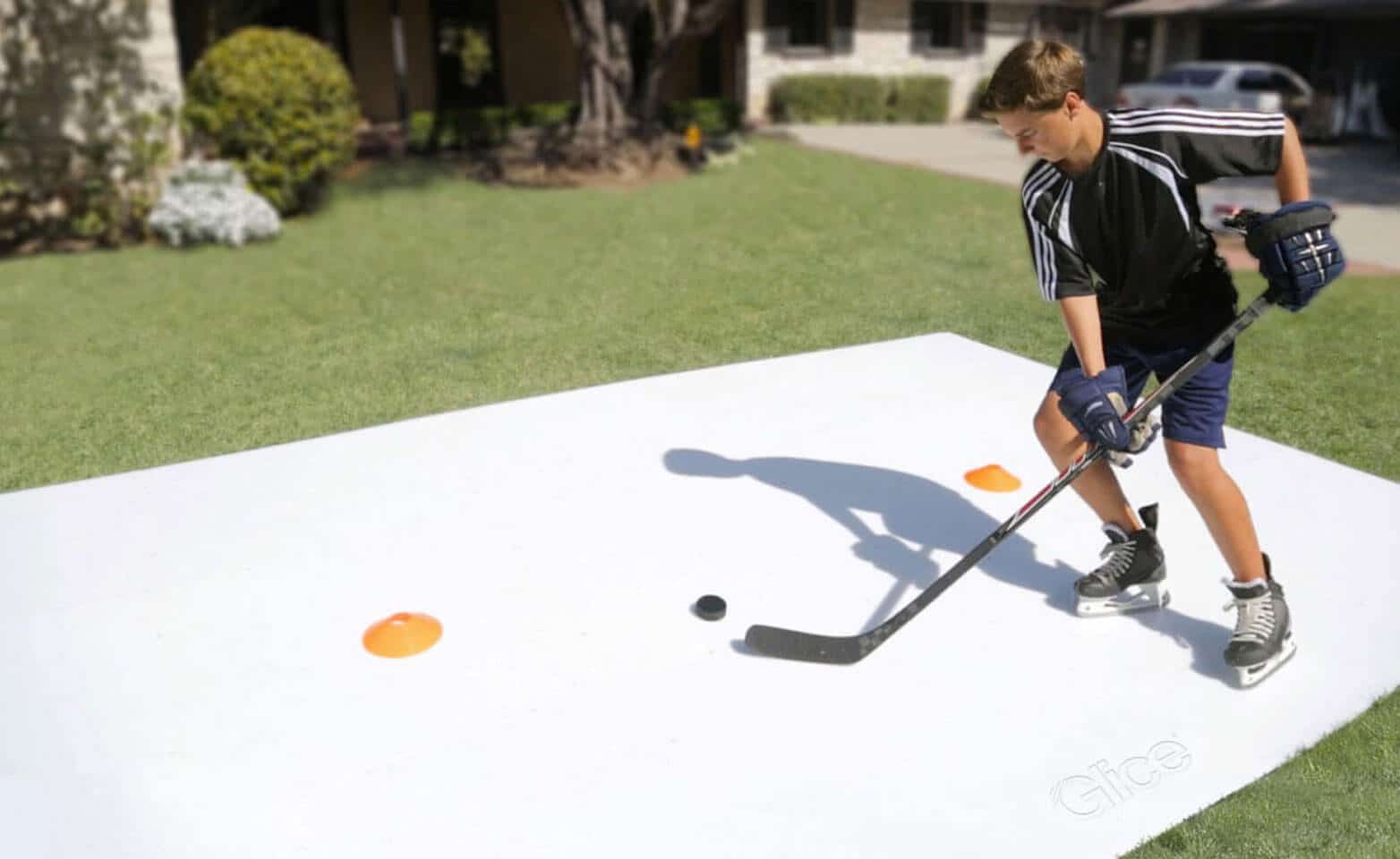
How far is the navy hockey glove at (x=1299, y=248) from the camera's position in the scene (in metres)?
2.63

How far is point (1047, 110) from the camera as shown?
260 cm

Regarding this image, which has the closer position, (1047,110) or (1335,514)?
(1047,110)

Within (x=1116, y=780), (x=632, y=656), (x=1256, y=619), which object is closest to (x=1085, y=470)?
(x=1256, y=619)

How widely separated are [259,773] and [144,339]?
467 cm

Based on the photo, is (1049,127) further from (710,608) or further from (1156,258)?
(710,608)

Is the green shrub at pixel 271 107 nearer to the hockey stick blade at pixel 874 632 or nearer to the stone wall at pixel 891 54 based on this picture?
the hockey stick blade at pixel 874 632

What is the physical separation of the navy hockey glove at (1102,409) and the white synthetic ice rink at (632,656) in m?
0.61

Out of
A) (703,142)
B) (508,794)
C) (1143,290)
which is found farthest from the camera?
(703,142)

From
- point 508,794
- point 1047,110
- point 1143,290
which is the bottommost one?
point 508,794

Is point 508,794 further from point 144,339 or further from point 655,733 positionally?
point 144,339

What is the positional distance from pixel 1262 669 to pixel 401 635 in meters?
2.22

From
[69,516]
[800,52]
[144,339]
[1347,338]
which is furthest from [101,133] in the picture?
[800,52]

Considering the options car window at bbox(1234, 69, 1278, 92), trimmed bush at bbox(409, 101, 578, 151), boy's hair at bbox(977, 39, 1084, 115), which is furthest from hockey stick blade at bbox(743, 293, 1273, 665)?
car window at bbox(1234, 69, 1278, 92)

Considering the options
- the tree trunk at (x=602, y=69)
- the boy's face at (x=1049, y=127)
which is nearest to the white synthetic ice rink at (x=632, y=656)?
the boy's face at (x=1049, y=127)
